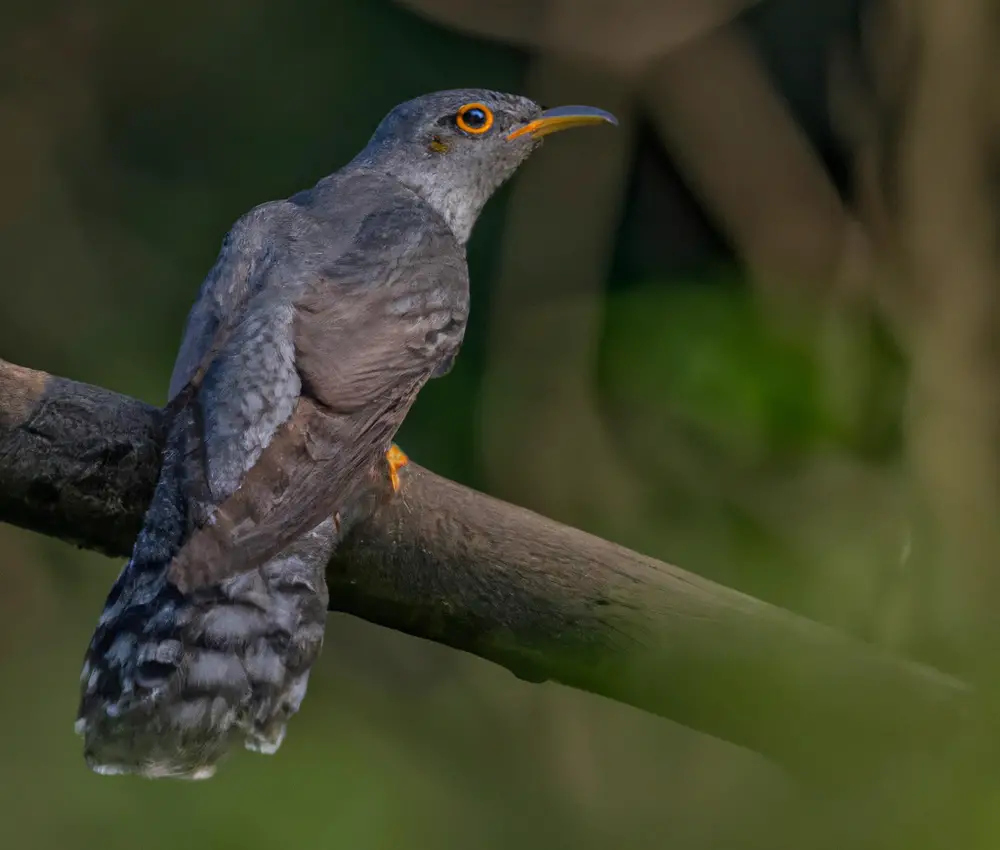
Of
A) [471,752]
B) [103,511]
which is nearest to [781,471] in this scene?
[103,511]

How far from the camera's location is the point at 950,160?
200cm

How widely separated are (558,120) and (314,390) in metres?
1.61

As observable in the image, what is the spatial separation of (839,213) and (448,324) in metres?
1.12

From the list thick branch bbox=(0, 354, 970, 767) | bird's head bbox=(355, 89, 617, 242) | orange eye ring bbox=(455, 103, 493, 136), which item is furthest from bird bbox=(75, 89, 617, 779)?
orange eye ring bbox=(455, 103, 493, 136)

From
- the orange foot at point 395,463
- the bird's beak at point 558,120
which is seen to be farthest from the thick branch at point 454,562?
the bird's beak at point 558,120

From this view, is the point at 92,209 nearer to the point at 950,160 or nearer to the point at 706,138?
the point at 706,138

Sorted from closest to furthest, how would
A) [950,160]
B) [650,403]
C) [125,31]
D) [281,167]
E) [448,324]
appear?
[950,160], [650,403], [448,324], [281,167], [125,31]

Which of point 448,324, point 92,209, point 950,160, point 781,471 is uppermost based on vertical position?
point 950,160

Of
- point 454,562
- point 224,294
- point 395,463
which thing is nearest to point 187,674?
point 454,562

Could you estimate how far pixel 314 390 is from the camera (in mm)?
2412

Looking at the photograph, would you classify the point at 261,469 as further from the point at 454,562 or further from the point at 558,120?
the point at 558,120

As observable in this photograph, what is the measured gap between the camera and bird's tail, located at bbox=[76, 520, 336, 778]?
2.08m

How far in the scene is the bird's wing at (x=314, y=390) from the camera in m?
2.11

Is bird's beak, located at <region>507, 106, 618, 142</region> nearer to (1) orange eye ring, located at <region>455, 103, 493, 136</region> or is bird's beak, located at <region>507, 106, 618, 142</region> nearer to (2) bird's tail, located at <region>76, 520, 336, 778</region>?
(1) orange eye ring, located at <region>455, 103, 493, 136</region>
